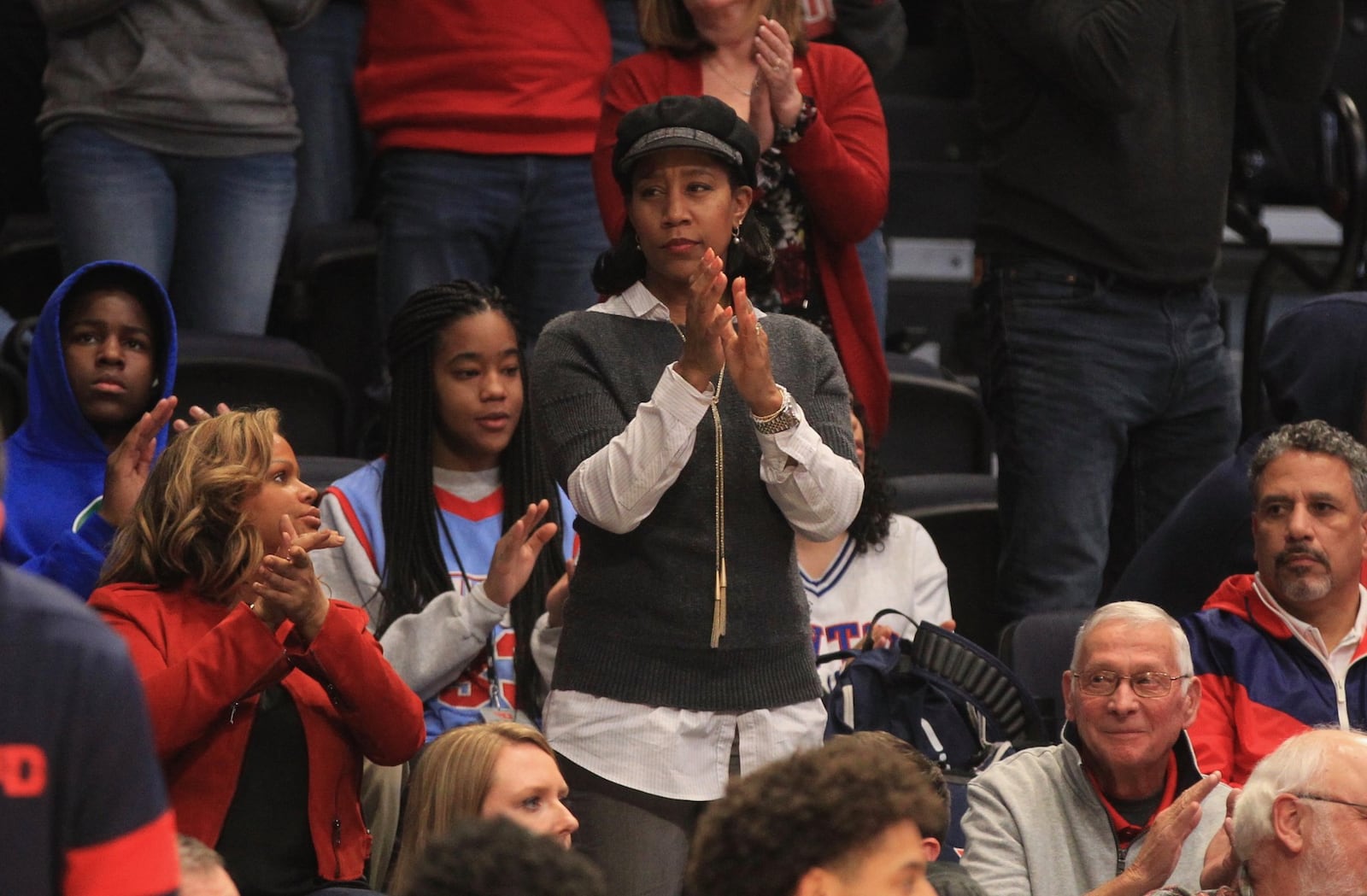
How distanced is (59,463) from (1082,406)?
2048mm

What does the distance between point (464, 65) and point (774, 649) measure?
2204mm

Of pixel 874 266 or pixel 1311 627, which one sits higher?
pixel 874 266

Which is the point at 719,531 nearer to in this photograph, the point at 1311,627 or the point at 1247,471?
the point at 1311,627

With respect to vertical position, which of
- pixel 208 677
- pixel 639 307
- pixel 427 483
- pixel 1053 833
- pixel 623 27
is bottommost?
pixel 1053 833

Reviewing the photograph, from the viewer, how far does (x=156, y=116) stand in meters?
4.76

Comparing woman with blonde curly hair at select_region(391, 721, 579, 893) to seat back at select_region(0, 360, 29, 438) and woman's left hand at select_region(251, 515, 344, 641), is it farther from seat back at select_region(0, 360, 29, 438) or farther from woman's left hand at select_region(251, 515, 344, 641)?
seat back at select_region(0, 360, 29, 438)

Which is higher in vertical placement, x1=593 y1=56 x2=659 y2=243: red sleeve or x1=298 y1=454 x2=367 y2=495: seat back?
x1=593 y1=56 x2=659 y2=243: red sleeve

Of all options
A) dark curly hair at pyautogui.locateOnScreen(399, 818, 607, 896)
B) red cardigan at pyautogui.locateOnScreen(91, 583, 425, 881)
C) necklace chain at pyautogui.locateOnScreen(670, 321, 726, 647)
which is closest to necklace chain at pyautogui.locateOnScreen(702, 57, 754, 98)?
necklace chain at pyautogui.locateOnScreen(670, 321, 726, 647)

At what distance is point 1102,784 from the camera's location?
3.55 metres

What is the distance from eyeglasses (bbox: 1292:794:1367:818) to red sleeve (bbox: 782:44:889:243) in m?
1.60

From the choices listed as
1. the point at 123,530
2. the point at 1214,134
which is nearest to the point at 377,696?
the point at 123,530

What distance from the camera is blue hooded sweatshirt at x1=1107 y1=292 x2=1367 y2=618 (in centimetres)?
417

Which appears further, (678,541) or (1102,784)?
(1102,784)

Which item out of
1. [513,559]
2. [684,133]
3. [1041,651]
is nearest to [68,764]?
[684,133]
